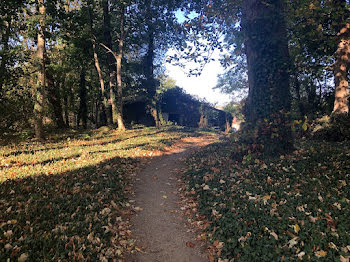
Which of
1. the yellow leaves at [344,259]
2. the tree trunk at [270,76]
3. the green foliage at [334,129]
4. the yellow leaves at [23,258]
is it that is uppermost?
the tree trunk at [270,76]

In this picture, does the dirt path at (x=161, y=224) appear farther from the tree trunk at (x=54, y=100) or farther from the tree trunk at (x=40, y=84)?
the tree trunk at (x=54, y=100)

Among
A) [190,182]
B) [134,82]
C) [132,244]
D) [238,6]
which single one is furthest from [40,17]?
[134,82]

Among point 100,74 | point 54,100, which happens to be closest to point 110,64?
point 100,74

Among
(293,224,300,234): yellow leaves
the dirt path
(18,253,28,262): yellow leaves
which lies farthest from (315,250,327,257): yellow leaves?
(18,253,28,262): yellow leaves

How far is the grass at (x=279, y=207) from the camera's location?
407 cm

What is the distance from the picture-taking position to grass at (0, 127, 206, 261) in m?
4.05

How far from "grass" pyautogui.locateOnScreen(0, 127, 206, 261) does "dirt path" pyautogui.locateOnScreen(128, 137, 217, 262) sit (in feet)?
1.27

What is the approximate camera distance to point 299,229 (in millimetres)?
4402

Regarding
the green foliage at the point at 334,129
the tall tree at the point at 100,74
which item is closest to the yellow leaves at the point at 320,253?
the green foliage at the point at 334,129

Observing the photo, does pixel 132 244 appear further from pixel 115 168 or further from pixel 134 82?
pixel 134 82

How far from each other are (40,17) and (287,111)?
50.2 feet

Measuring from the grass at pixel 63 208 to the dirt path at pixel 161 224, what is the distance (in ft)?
1.27

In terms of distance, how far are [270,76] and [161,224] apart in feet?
23.9

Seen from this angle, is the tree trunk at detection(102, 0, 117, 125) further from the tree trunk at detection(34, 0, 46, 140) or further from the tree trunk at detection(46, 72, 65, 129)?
the tree trunk at detection(34, 0, 46, 140)
